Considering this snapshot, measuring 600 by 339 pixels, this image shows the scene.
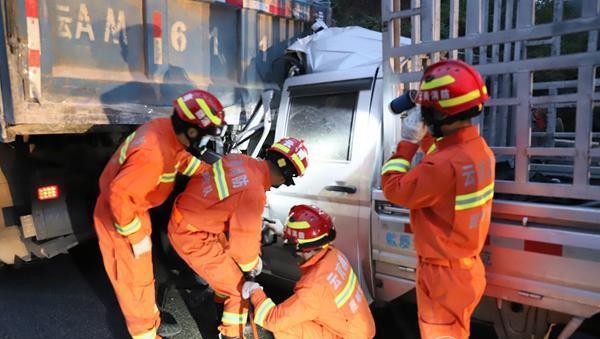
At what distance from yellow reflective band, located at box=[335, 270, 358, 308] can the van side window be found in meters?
0.83

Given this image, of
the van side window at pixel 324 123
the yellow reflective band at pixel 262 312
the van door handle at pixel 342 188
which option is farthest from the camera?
the van side window at pixel 324 123

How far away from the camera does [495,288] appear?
2.33 meters

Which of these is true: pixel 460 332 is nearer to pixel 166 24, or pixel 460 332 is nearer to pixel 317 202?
pixel 317 202

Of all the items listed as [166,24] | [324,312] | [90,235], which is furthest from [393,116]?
[90,235]

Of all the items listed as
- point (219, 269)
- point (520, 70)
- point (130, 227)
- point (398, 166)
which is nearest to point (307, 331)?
point (219, 269)

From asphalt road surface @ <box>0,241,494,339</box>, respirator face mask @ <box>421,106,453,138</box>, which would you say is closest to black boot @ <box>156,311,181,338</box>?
asphalt road surface @ <box>0,241,494,339</box>

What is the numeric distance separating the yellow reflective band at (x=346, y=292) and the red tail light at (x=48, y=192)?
2175 mm

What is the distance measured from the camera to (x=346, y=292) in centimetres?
239

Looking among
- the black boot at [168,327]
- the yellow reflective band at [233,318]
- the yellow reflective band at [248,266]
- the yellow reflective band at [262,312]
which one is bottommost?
the black boot at [168,327]

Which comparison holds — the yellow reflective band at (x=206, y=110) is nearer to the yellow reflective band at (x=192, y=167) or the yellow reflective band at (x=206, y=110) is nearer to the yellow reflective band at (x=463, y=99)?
the yellow reflective band at (x=192, y=167)

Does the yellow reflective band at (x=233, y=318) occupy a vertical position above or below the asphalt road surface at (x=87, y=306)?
above

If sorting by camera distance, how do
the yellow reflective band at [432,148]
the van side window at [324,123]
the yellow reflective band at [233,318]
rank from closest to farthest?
1. the yellow reflective band at [432,148]
2. the yellow reflective band at [233,318]
3. the van side window at [324,123]

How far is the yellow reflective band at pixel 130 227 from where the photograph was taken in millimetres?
2596

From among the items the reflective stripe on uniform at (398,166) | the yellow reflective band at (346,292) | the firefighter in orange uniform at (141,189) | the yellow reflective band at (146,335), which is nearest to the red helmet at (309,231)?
the yellow reflective band at (346,292)
